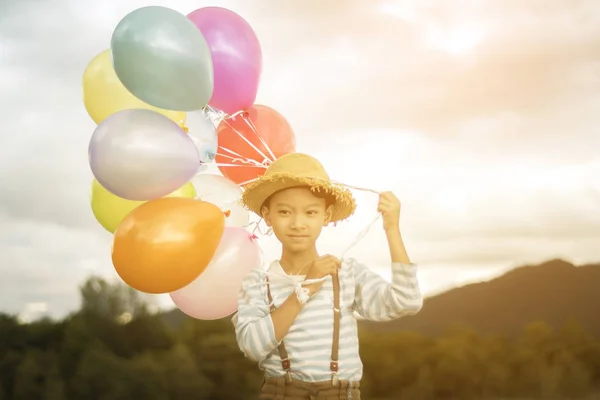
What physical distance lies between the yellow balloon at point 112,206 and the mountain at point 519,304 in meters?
2.48

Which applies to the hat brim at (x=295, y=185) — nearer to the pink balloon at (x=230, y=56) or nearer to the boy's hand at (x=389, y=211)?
the boy's hand at (x=389, y=211)

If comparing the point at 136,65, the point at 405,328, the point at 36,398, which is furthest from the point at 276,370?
the point at 36,398

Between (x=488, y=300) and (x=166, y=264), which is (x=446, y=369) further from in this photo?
(x=166, y=264)

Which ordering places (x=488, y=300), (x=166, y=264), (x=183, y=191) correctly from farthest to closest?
(x=488, y=300) < (x=183, y=191) < (x=166, y=264)

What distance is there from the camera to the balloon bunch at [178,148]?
85.1 inches

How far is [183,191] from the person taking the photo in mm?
2400

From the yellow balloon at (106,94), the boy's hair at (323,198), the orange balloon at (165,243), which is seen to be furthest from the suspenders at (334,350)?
the yellow balloon at (106,94)

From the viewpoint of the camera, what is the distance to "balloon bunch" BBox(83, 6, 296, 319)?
2162mm

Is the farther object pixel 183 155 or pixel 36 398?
pixel 36 398

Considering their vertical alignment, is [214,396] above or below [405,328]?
below

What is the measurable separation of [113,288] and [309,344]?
132 inches

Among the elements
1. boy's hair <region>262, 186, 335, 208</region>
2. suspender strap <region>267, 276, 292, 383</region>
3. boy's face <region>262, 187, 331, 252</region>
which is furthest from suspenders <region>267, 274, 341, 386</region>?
boy's hair <region>262, 186, 335, 208</region>

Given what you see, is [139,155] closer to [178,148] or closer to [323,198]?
[178,148]

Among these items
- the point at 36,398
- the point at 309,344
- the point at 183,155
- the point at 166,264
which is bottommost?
the point at 36,398
